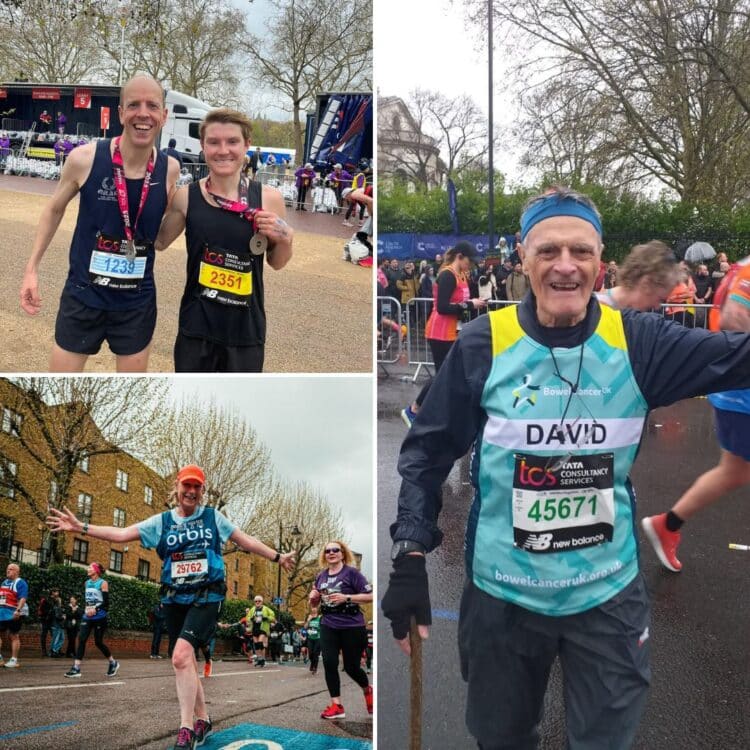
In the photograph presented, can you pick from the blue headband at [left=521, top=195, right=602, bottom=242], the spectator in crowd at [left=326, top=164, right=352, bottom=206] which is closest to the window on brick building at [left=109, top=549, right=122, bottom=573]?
the spectator in crowd at [left=326, top=164, right=352, bottom=206]

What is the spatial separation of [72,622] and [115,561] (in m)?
0.86

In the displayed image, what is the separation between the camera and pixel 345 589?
163 inches

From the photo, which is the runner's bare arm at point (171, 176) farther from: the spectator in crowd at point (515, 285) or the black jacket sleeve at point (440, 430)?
the spectator in crowd at point (515, 285)

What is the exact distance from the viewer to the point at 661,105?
45.1 ft

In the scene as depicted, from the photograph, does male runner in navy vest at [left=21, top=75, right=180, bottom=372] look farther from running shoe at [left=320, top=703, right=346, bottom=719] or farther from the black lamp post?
running shoe at [left=320, top=703, right=346, bottom=719]

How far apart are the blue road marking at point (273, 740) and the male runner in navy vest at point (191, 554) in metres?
0.12

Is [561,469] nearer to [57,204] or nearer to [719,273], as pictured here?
[57,204]

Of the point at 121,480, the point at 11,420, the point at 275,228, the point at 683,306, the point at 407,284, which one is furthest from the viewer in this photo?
the point at 407,284

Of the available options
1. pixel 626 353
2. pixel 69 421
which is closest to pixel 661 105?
pixel 69 421

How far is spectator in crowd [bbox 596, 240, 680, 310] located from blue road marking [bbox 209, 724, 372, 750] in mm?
2444

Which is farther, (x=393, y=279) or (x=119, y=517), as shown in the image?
(x=393, y=279)

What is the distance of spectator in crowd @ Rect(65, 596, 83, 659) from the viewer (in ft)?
19.9

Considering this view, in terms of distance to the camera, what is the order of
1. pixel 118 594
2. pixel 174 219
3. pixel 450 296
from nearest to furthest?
pixel 174 219
pixel 118 594
pixel 450 296

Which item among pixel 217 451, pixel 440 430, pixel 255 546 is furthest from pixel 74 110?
pixel 440 430
